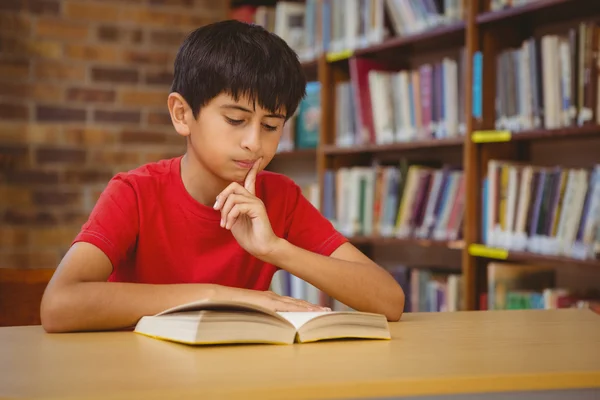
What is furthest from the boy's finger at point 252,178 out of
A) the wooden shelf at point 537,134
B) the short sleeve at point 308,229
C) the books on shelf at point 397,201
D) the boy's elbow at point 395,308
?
the books on shelf at point 397,201

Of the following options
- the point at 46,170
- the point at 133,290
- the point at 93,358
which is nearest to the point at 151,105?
the point at 46,170

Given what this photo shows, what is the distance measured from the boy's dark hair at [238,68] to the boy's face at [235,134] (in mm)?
16

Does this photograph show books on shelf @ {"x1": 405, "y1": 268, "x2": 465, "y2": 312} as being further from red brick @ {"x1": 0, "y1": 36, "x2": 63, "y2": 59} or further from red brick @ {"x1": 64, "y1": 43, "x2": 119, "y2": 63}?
red brick @ {"x1": 0, "y1": 36, "x2": 63, "y2": 59}

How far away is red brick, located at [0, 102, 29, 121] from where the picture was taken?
12.0ft

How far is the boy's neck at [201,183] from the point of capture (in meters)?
1.62

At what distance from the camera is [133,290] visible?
4.19ft

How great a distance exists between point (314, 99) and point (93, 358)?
9.20 ft

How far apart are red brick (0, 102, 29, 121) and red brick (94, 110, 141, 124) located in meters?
0.32

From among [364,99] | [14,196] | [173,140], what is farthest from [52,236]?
[364,99]

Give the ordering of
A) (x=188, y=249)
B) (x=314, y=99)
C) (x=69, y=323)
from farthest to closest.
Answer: (x=314, y=99) < (x=188, y=249) < (x=69, y=323)

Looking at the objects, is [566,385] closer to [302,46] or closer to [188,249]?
[188,249]

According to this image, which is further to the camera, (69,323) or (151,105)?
(151,105)

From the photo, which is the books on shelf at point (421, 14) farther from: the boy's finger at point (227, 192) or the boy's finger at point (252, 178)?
the boy's finger at point (227, 192)

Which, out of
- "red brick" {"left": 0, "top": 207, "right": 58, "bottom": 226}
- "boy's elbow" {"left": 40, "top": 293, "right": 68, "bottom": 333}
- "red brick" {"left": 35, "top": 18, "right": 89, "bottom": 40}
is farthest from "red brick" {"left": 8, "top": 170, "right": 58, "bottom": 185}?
"boy's elbow" {"left": 40, "top": 293, "right": 68, "bottom": 333}
